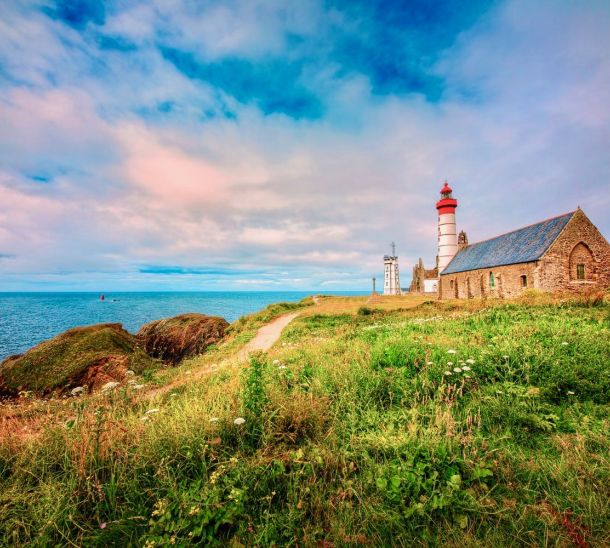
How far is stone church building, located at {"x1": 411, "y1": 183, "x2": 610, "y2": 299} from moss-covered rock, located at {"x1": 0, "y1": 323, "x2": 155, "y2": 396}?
3131 cm

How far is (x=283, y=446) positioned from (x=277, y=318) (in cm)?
2088

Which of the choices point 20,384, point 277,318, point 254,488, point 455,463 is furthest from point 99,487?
point 277,318

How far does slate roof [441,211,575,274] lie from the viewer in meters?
26.2

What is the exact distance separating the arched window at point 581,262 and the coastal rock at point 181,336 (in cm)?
3056

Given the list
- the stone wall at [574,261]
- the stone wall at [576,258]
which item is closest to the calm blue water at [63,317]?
the stone wall at [574,261]

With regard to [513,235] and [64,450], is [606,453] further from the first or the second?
[513,235]

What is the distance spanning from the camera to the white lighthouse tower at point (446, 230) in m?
44.8

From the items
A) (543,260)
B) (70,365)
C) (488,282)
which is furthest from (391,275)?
(70,365)

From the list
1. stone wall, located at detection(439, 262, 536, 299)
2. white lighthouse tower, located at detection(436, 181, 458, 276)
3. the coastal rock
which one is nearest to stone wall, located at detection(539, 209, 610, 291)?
stone wall, located at detection(439, 262, 536, 299)

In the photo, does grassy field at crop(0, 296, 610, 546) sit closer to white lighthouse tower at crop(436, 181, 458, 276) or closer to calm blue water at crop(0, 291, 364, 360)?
calm blue water at crop(0, 291, 364, 360)

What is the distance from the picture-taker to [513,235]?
32.9m

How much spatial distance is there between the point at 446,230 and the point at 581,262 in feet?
67.8

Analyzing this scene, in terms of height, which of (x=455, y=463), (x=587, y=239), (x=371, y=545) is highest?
(x=587, y=239)

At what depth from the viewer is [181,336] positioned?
64.6 feet
